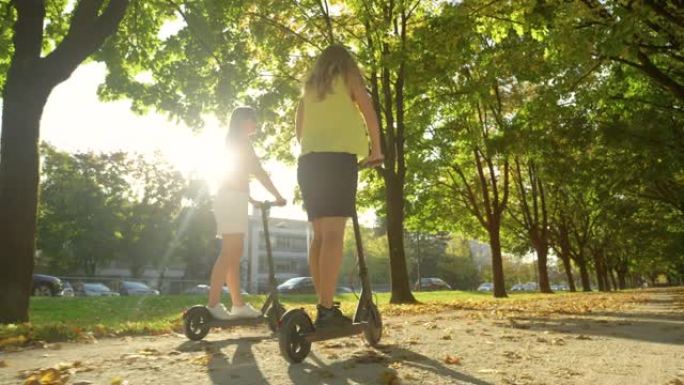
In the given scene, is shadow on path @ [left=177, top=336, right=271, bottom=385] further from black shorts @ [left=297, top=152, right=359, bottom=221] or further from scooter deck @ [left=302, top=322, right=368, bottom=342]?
black shorts @ [left=297, top=152, right=359, bottom=221]

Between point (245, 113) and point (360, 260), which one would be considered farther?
point (245, 113)

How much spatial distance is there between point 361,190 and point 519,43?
8829 mm

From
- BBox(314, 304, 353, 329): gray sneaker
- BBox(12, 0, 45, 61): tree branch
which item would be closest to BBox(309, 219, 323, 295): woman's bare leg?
BBox(314, 304, 353, 329): gray sneaker

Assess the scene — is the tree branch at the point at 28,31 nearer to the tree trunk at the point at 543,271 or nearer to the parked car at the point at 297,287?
the tree trunk at the point at 543,271

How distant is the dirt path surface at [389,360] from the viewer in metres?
3.42

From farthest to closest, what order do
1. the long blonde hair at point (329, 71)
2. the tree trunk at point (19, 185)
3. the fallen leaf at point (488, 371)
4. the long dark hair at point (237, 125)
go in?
the tree trunk at point (19, 185) < the long dark hair at point (237, 125) < the long blonde hair at point (329, 71) < the fallen leaf at point (488, 371)

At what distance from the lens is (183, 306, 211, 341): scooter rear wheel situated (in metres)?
5.25

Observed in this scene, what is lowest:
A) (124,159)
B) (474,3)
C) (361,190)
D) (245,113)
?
(245,113)

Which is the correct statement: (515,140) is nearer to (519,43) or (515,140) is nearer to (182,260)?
(519,43)

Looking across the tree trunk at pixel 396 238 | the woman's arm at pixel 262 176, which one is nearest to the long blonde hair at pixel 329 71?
the woman's arm at pixel 262 176

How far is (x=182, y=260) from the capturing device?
176 feet

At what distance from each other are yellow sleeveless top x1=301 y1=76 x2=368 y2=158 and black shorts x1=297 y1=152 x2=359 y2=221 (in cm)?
8

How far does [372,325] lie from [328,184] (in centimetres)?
130

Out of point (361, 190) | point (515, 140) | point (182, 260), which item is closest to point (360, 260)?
point (515, 140)
